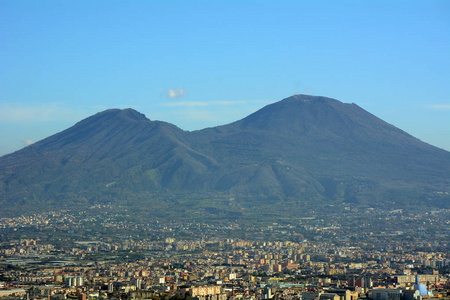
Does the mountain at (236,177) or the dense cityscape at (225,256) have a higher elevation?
the mountain at (236,177)

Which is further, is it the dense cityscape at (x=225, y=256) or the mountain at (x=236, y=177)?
the mountain at (x=236, y=177)

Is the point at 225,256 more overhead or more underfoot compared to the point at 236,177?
more underfoot

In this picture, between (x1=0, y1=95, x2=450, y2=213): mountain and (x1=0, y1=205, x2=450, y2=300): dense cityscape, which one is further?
(x1=0, y1=95, x2=450, y2=213): mountain

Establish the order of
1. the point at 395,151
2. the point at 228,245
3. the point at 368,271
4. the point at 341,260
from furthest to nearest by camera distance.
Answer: the point at 395,151 < the point at 228,245 < the point at 341,260 < the point at 368,271

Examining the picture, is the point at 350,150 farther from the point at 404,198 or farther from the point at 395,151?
the point at 404,198

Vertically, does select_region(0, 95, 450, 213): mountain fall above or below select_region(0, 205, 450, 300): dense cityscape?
above

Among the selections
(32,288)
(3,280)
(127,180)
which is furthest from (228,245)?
(127,180)

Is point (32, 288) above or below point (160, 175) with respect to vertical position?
below

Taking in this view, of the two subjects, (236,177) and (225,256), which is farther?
(236,177)
